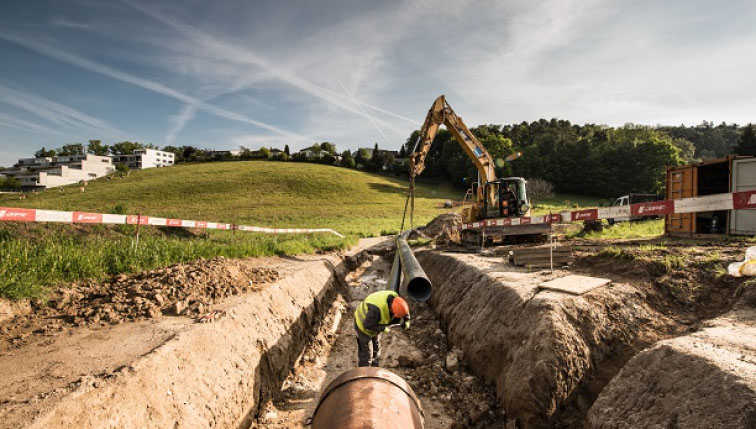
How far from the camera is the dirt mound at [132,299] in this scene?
14.9 feet

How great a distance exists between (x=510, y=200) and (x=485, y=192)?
42.5 inches

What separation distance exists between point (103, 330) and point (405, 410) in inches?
155

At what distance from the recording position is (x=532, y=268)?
732cm

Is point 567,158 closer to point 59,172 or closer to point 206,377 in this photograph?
point 206,377

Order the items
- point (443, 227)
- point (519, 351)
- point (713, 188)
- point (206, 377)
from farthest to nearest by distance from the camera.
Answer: point (443, 227), point (713, 188), point (519, 351), point (206, 377)

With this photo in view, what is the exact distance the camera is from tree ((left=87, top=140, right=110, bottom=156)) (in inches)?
4744

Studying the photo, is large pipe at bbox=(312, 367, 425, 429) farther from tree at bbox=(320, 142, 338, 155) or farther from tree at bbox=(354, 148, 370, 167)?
tree at bbox=(320, 142, 338, 155)

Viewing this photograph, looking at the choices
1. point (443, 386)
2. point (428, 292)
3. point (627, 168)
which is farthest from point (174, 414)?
point (627, 168)

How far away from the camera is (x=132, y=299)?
5.29m

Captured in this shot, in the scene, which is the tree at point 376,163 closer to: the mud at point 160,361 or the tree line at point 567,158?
the tree line at point 567,158

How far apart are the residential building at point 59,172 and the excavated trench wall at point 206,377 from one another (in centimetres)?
7911

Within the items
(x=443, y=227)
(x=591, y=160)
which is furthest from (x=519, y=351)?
(x=591, y=160)

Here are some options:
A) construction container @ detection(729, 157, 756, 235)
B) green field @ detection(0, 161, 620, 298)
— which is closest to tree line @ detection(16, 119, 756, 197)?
green field @ detection(0, 161, 620, 298)

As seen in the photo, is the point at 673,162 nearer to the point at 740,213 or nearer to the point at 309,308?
the point at 740,213
